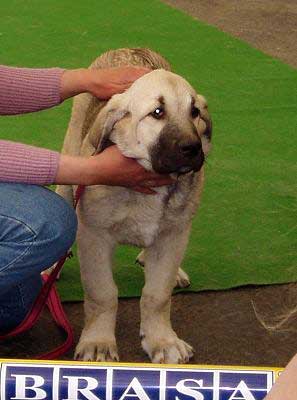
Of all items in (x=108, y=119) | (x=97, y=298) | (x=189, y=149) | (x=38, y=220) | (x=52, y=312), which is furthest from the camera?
(x=52, y=312)

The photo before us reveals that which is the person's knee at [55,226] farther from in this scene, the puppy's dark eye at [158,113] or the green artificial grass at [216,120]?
the green artificial grass at [216,120]

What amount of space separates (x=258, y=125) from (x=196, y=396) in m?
3.34

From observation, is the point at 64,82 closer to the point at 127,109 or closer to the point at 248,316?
the point at 127,109

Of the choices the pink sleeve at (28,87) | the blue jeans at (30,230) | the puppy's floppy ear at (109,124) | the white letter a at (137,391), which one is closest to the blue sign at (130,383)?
the white letter a at (137,391)

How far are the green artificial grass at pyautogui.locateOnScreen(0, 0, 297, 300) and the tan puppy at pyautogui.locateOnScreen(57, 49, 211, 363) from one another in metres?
→ 0.44

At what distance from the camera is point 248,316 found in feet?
13.1

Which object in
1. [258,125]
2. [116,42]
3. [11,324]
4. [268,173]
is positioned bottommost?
[11,324]

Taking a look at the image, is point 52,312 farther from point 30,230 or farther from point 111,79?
point 111,79

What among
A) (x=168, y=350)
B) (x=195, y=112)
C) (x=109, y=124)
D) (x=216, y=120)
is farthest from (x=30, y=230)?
(x=216, y=120)

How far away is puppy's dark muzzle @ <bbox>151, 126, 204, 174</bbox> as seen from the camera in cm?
315

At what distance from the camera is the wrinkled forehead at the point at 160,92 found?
3.27 metres

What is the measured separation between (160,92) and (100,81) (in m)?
0.45

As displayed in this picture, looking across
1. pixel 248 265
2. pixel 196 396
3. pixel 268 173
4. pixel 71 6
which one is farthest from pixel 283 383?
pixel 71 6

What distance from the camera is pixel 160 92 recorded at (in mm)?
3283
